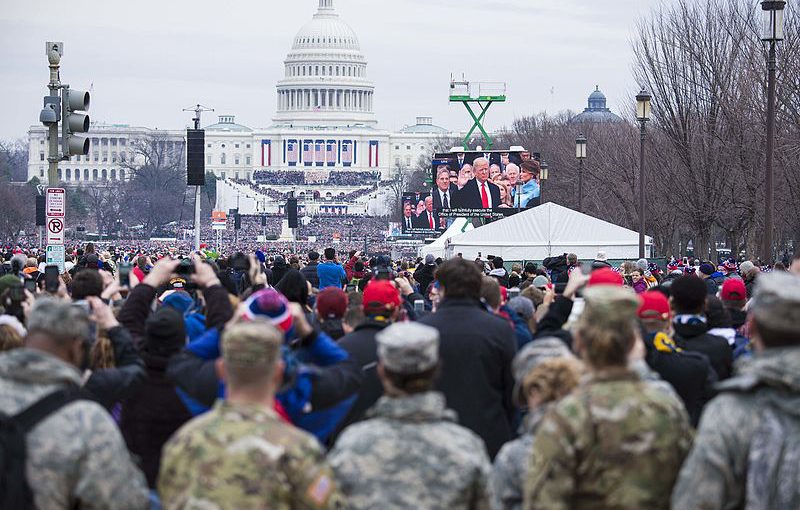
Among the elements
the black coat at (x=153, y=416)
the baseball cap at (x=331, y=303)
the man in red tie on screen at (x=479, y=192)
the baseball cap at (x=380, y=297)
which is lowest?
the black coat at (x=153, y=416)

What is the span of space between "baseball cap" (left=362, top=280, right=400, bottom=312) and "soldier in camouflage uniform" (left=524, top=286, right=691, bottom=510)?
3.03 m

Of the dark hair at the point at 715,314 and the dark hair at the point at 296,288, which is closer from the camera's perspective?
the dark hair at the point at 715,314

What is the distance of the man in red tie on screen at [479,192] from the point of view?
163 feet

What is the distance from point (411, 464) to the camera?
5.34 meters

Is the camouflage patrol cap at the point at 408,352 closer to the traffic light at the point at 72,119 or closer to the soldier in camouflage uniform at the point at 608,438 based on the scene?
the soldier in camouflage uniform at the point at 608,438

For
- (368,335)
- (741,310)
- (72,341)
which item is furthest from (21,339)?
(741,310)

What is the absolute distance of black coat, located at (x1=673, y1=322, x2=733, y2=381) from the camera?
8.66 meters

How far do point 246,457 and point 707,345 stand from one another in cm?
426

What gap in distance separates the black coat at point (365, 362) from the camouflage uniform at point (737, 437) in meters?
2.84

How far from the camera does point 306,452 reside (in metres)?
5.02

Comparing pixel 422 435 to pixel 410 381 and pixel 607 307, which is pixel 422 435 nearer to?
pixel 410 381

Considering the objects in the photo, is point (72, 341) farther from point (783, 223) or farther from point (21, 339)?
point (783, 223)

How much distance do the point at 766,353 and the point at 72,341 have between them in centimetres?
238

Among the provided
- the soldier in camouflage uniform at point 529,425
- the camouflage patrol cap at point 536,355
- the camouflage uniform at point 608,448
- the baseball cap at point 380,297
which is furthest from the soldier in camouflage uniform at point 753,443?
the baseball cap at point 380,297
